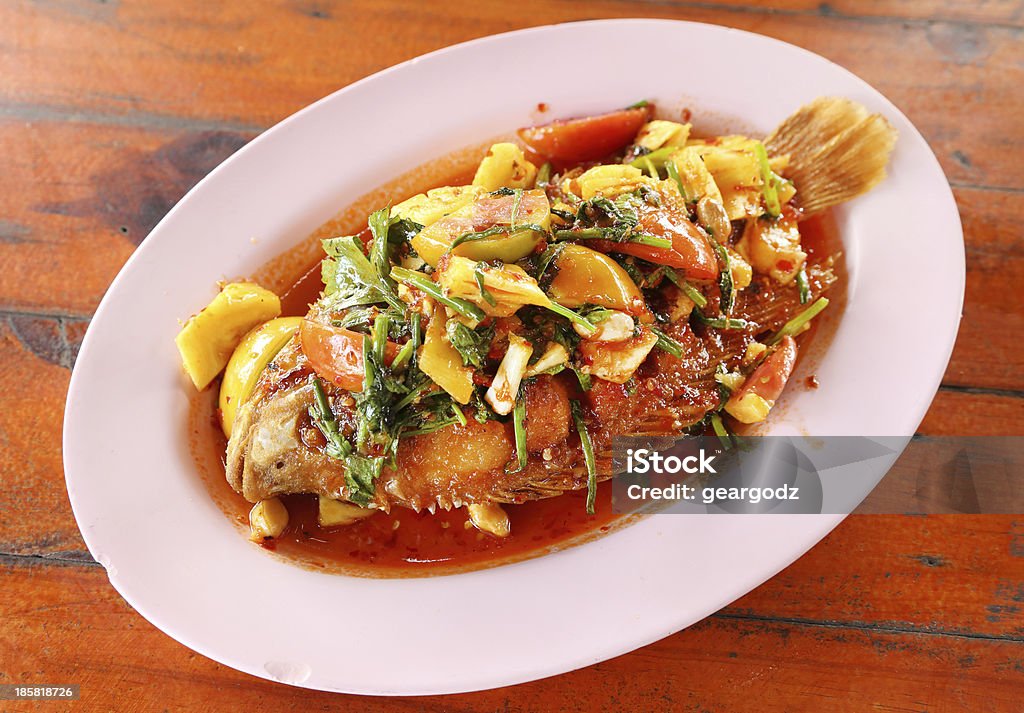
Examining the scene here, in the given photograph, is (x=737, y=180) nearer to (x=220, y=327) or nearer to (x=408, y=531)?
(x=408, y=531)

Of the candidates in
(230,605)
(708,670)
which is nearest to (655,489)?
(708,670)

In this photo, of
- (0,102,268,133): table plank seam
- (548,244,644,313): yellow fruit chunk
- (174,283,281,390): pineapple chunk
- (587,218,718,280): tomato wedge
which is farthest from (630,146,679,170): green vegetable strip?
(0,102,268,133): table plank seam

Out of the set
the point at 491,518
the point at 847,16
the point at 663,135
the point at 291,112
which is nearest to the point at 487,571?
the point at 491,518

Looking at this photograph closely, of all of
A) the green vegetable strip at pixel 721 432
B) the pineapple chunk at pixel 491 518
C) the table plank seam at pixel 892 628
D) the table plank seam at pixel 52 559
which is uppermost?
the green vegetable strip at pixel 721 432

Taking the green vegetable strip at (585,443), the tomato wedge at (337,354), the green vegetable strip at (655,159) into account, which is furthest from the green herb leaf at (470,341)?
the green vegetable strip at (655,159)

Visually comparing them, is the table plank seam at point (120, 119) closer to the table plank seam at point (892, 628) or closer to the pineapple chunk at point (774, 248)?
the pineapple chunk at point (774, 248)

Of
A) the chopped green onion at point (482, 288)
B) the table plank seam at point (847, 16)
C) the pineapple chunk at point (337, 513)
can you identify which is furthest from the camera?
the table plank seam at point (847, 16)

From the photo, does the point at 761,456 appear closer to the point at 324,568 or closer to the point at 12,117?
the point at 324,568
